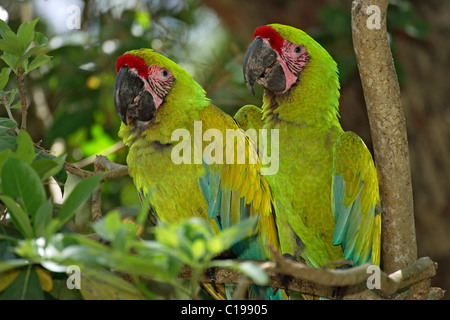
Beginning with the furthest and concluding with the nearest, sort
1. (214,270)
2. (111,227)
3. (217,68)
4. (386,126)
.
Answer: (217,68) → (214,270) → (386,126) → (111,227)

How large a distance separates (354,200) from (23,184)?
1.12 meters

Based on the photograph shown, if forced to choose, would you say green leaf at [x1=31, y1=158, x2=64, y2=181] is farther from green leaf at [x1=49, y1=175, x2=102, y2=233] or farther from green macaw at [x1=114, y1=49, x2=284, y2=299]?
green macaw at [x1=114, y1=49, x2=284, y2=299]

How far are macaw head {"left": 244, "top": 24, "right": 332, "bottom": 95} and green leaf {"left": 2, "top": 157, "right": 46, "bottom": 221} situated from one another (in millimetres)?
989

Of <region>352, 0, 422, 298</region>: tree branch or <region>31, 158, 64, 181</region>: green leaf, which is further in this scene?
<region>352, 0, 422, 298</region>: tree branch

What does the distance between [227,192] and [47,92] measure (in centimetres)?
241

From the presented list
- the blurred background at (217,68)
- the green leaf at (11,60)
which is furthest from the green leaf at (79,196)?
the blurred background at (217,68)

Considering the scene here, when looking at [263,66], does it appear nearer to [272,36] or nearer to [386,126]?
[272,36]

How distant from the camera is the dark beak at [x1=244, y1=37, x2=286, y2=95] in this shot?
1.87 meters

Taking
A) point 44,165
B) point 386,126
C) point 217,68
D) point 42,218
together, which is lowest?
point 42,218

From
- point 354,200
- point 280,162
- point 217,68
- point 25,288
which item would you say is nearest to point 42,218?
point 25,288

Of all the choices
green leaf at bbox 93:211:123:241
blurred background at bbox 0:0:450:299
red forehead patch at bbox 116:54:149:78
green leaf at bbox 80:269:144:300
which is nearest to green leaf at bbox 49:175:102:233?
green leaf at bbox 80:269:144:300

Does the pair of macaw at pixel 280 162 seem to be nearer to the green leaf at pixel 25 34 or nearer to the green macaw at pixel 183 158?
the green macaw at pixel 183 158

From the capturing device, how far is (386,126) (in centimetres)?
154

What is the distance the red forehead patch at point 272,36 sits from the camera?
1.88 m
